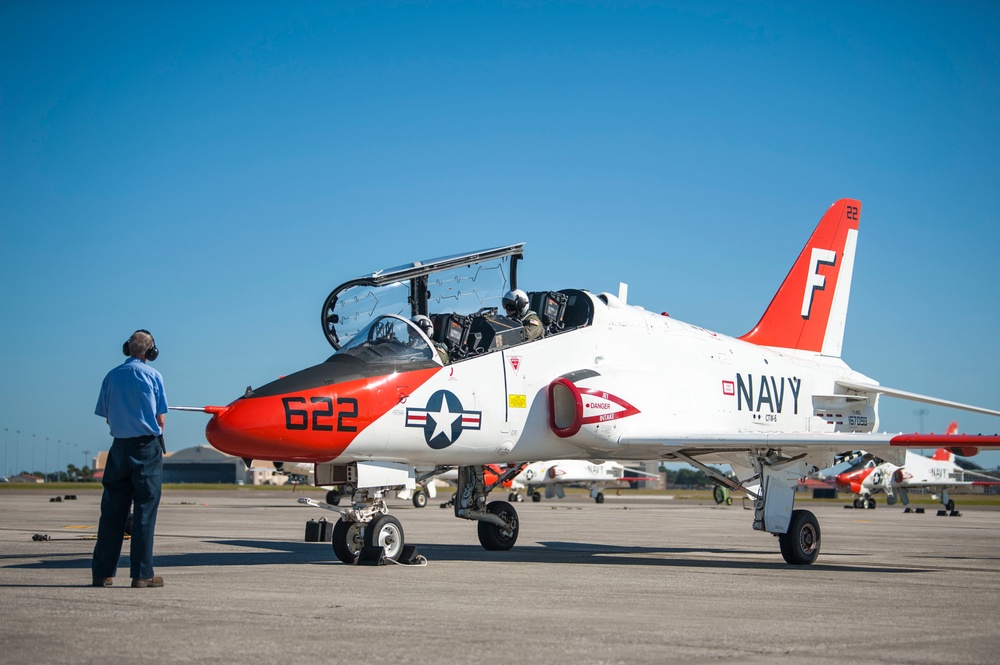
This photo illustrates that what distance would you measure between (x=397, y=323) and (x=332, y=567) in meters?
3.11

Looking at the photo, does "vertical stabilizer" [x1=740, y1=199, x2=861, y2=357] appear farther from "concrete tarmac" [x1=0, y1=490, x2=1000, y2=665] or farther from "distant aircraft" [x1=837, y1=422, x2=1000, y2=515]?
"distant aircraft" [x1=837, y1=422, x2=1000, y2=515]

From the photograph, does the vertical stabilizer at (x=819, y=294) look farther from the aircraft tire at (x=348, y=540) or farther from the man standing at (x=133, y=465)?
the man standing at (x=133, y=465)

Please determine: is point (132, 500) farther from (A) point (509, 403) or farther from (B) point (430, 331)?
(A) point (509, 403)

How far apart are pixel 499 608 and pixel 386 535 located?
445cm

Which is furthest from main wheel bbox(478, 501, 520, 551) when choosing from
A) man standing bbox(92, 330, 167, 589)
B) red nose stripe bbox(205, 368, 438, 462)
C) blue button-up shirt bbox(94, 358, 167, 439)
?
blue button-up shirt bbox(94, 358, 167, 439)

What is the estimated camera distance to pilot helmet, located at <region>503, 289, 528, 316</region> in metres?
14.6

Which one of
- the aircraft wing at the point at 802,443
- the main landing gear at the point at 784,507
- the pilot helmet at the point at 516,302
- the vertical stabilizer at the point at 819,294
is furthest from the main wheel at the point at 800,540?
the vertical stabilizer at the point at 819,294

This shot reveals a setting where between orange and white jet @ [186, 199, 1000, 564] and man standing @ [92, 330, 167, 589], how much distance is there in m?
1.85

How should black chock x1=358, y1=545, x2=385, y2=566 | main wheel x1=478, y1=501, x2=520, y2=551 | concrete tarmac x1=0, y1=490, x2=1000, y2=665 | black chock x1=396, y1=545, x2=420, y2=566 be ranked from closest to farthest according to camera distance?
concrete tarmac x1=0, y1=490, x2=1000, y2=665 < black chock x1=358, y1=545, x2=385, y2=566 < black chock x1=396, y1=545, x2=420, y2=566 < main wheel x1=478, y1=501, x2=520, y2=551

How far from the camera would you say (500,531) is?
625 inches

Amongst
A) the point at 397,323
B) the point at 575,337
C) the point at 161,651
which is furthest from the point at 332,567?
the point at 161,651

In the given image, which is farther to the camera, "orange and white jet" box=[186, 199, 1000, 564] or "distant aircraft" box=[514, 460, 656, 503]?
"distant aircraft" box=[514, 460, 656, 503]

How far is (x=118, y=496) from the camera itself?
30.0 feet

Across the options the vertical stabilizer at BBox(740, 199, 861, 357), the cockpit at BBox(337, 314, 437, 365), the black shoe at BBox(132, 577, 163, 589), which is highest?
the vertical stabilizer at BBox(740, 199, 861, 357)
